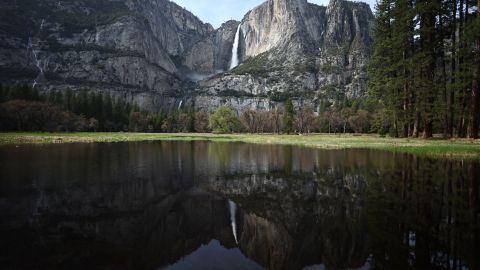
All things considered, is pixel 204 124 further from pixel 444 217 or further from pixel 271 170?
pixel 444 217

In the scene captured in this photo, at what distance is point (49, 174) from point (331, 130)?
476ft

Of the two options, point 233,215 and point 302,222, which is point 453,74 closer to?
point 302,222

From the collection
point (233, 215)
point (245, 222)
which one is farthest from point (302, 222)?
point (233, 215)

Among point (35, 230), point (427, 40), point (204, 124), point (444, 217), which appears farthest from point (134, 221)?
point (204, 124)

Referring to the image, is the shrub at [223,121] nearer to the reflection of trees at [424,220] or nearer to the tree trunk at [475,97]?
the tree trunk at [475,97]

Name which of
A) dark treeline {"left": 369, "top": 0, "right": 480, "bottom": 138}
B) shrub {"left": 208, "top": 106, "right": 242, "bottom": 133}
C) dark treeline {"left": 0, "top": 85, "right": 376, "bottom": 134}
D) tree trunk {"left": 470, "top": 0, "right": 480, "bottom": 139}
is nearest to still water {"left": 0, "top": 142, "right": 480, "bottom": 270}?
tree trunk {"left": 470, "top": 0, "right": 480, "bottom": 139}

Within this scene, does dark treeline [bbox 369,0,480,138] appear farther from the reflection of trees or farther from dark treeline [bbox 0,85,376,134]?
dark treeline [bbox 0,85,376,134]

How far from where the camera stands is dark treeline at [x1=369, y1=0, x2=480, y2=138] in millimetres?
35938

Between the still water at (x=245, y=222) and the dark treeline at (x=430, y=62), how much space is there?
21.8m

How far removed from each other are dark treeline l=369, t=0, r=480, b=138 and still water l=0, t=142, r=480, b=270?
859 inches

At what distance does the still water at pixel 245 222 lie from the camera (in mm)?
8359

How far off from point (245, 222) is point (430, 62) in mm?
42197

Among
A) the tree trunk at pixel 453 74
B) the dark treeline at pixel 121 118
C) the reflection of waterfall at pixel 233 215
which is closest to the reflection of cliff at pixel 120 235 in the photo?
the reflection of waterfall at pixel 233 215

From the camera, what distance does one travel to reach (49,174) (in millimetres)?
21781
